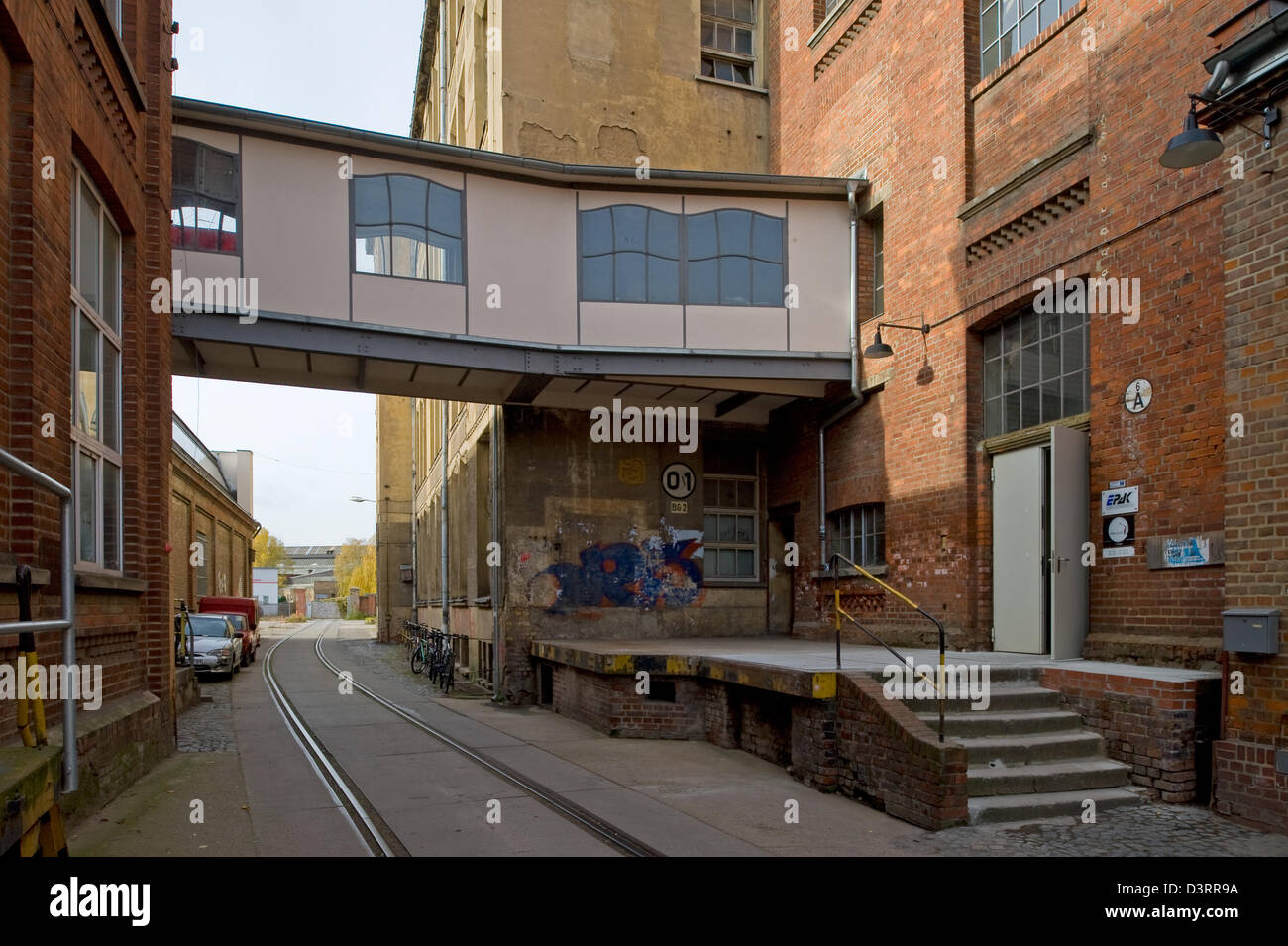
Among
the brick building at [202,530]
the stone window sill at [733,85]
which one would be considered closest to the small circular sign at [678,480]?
the stone window sill at [733,85]

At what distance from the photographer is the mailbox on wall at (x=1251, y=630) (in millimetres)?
7172

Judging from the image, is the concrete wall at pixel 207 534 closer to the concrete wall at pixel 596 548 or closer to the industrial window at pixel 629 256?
the concrete wall at pixel 596 548

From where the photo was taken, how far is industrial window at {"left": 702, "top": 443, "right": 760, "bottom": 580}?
17453 mm

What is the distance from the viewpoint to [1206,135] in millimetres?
7223

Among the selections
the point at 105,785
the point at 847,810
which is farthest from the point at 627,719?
the point at 105,785

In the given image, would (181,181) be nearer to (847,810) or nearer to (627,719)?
(627,719)

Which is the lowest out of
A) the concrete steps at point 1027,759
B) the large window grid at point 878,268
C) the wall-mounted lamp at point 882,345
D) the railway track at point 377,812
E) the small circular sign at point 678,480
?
the railway track at point 377,812

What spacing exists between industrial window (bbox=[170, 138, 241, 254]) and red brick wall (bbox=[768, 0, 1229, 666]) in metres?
9.00

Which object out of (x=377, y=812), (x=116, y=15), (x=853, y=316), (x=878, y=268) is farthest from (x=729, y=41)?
(x=377, y=812)

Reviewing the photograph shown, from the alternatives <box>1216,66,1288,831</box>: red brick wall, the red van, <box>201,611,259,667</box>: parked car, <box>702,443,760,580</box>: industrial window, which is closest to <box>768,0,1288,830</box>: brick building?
<box>1216,66,1288,831</box>: red brick wall

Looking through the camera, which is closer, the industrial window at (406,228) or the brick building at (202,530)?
the industrial window at (406,228)

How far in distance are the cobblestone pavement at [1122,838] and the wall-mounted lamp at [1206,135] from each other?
4811 millimetres

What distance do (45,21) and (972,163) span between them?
1005cm

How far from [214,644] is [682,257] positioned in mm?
13244
